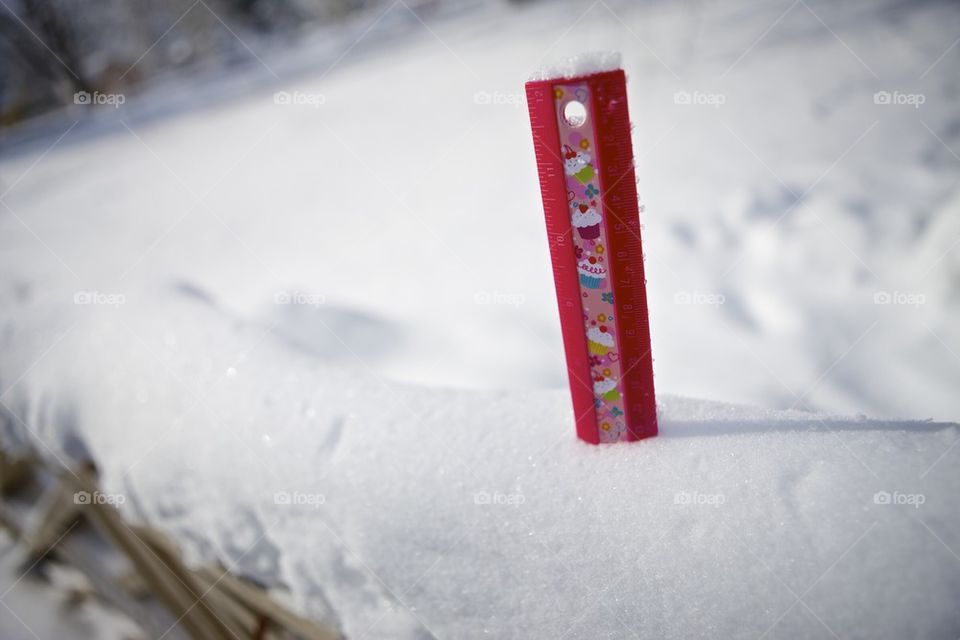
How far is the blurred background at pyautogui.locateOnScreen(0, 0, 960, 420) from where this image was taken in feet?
5.13

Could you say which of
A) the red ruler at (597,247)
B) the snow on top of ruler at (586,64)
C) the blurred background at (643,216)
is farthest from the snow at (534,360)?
the snow on top of ruler at (586,64)

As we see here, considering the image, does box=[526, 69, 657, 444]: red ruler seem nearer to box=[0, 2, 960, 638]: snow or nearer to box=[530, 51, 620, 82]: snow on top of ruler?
box=[530, 51, 620, 82]: snow on top of ruler

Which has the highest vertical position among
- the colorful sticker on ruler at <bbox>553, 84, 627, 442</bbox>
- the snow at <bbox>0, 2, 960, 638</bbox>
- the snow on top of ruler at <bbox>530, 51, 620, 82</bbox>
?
the snow on top of ruler at <bbox>530, 51, 620, 82</bbox>

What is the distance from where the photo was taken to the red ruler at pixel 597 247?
683 mm

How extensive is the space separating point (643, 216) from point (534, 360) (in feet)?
3.45

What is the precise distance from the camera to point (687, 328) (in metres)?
1.65

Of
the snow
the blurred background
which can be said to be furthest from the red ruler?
the blurred background

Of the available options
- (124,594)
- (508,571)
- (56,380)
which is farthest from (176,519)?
(124,594)

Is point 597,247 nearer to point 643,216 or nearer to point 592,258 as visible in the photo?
point 592,258

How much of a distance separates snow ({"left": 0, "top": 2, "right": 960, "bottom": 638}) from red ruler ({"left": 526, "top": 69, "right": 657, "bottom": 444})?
4.7 inches

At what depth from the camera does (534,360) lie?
162 centimetres

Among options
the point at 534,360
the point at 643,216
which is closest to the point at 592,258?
the point at 534,360

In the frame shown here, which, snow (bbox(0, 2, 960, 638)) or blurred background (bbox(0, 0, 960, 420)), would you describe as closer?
snow (bbox(0, 2, 960, 638))

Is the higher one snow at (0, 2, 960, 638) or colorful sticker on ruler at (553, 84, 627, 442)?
colorful sticker on ruler at (553, 84, 627, 442)
